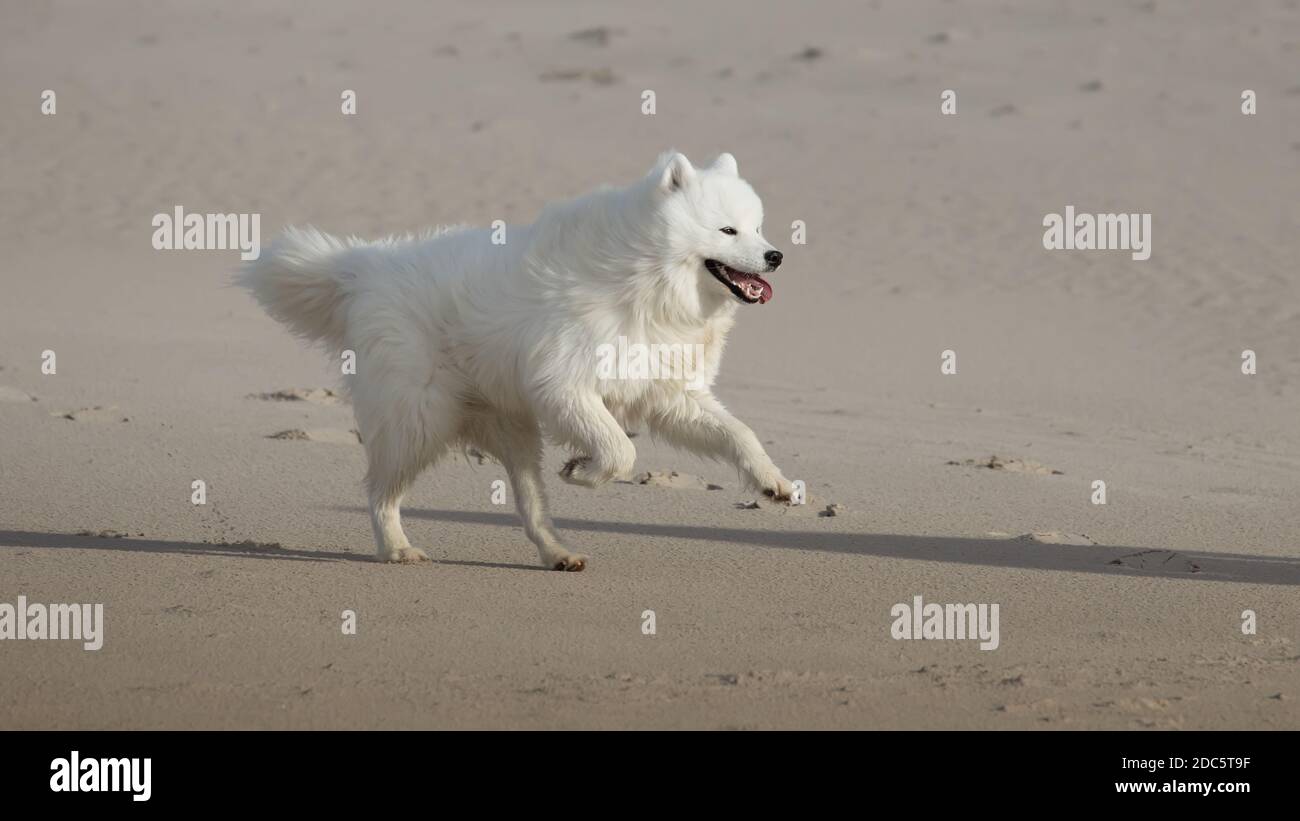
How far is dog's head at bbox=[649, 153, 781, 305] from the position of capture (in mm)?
6395

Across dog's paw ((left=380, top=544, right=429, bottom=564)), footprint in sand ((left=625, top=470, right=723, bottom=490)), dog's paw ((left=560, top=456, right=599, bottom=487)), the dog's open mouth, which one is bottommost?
dog's paw ((left=380, top=544, right=429, bottom=564))

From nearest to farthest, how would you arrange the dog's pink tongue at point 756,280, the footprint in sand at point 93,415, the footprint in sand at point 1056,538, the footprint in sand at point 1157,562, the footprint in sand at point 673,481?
1. the dog's pink tongue at point 756,280
2. the footprint in sand at point 1157,562
3. the footprint in sand at point 1056,538
4. the footprint in sand at point 673,481
5. the footprint in sand at point 93,415

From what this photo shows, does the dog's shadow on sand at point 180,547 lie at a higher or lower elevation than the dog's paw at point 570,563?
higher

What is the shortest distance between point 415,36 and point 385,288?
71.4 ft

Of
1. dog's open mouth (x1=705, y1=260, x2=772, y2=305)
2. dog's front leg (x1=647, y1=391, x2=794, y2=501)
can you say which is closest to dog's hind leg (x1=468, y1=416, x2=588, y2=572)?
dog's front leg (x1=647, y1=391, x2=794, y2=501)

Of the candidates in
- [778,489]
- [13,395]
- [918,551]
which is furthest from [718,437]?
[13,395]

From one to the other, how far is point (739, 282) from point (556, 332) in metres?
0.76

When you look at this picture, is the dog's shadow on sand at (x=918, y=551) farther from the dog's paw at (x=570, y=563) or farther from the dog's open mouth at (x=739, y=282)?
the dog's open mouth at (x=739, y=282)

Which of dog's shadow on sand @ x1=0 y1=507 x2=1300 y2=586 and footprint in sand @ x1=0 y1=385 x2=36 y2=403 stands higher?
footprint in sand @ x1=0 y1=385 x2=36 y2=403

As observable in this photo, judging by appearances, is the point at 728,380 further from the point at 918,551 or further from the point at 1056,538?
the point at 918,551

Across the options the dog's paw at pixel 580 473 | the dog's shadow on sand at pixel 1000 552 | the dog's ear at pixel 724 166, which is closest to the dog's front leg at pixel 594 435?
the dog's paw at pixel 580 473

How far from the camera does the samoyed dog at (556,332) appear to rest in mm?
6402

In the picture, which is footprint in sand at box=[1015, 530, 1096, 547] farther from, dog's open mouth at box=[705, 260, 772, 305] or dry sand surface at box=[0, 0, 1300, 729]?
dog's open mouth at box=[705, 260, 772, 305]

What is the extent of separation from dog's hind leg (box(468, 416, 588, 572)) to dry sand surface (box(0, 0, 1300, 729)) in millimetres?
177
